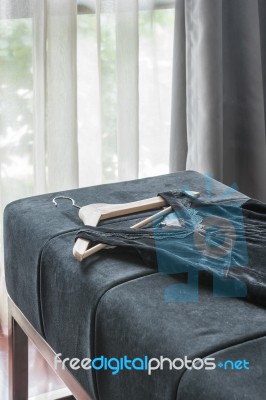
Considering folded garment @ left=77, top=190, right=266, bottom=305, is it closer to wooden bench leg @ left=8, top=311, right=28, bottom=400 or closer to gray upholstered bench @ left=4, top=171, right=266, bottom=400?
gray upholstered bench @ left=4, top=171, right=266, bottom=400

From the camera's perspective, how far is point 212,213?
1464 millimetres

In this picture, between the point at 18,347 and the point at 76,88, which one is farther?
the point at 76,88

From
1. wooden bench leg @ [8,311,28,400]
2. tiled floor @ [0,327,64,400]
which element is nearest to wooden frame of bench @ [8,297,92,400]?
wooden bench leg @ [8,311,28,400]

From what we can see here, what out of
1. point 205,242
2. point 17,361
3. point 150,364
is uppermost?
point 205,242

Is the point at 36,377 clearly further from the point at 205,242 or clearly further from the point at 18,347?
the point at 205,242

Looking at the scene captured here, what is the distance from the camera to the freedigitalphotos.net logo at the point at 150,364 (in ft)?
3.20

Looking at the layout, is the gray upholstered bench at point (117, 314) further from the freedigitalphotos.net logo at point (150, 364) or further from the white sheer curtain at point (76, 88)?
the white sheer curtain at point (76, 88)

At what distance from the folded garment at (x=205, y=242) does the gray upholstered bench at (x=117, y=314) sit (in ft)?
0.07

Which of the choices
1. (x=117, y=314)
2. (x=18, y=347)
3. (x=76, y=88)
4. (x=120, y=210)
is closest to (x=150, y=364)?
(x=117, y=314)

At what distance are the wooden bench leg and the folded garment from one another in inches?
18.2

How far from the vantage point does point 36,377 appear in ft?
6.73

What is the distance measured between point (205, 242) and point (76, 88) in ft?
3.10

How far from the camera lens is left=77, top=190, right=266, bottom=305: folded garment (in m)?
1.16

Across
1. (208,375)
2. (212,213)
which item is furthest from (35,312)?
(208,375)
